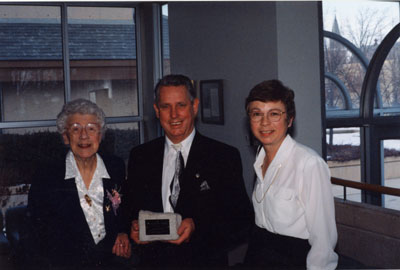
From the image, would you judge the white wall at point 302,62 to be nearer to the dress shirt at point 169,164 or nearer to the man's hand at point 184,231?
the dress shirt at point 169,164

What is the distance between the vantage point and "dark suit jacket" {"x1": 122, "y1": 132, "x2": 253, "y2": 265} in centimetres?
220

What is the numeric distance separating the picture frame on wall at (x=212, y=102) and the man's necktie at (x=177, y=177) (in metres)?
2.57

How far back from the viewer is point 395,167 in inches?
181

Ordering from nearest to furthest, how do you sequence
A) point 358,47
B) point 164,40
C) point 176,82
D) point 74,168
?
point 176,82 → point 74,168 → point 358,47 → point 164,40

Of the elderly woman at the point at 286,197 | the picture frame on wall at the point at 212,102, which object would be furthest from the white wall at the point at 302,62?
the elderly woman at the point at 286,197

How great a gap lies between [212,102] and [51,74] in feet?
10.4

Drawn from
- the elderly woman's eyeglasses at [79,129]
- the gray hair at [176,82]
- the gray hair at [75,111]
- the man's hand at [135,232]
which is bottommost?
the man's hand at [135,232]

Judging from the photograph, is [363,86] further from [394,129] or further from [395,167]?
[395,167]

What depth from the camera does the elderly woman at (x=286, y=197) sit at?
6.07ft

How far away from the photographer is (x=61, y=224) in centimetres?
220

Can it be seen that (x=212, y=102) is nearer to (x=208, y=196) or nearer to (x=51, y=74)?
(x=208, y=196)

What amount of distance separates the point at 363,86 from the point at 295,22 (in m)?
1.12

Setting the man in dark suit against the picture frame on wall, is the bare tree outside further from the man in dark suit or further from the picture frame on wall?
the man in dark suit

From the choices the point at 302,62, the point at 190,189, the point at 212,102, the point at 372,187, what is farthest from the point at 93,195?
the point at 212,102
